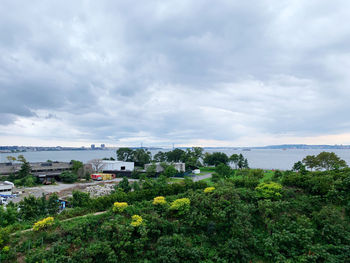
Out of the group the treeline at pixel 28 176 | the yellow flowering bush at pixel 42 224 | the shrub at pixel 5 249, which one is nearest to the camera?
the shrub at pixel 5 249

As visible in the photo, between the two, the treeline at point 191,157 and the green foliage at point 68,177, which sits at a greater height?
the treeline at point 191,157

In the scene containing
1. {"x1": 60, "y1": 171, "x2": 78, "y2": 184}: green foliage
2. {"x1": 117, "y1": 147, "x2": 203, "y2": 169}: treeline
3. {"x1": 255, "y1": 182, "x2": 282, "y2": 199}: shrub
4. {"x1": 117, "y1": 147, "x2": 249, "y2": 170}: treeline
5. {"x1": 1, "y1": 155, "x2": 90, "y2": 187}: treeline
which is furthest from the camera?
{"x1": 117, "y1": 147, "x2": 203, "y2": 169}: treeline

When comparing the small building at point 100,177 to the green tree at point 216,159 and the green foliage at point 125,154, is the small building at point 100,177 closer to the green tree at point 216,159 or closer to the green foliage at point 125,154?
the green foliage at point 125,154

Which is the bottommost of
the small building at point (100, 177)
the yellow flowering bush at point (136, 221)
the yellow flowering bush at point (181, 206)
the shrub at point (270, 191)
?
the small building at point (100, 177)

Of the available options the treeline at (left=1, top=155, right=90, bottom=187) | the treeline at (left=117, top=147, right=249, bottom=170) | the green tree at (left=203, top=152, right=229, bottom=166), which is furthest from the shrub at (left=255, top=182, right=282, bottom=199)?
the green tree at (left=203, top=152, right=229, bottom=166)

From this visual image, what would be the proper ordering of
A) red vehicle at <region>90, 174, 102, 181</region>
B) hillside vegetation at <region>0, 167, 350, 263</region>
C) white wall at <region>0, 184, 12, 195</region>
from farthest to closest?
red vehicle at <region>90, 174, 102, 181</region>
white wall at <region>0, 184, 12, 195</region>
hillside vegetation at <region>0, 167, 350, 263</region>

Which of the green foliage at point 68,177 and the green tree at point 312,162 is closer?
the green tree at point 312,162

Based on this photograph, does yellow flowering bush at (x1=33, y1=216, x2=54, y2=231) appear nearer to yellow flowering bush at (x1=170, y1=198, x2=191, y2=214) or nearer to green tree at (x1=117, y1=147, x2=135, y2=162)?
yellow flowering bush at (x1=170, y1=198, x2=191, y2=214)

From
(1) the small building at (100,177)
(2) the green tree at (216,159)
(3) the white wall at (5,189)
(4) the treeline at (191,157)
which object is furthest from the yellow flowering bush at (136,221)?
(2) the green tree at (216,159)

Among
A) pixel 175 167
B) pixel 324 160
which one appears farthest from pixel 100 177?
pixel 324 160

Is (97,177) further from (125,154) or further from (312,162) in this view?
(312,162)

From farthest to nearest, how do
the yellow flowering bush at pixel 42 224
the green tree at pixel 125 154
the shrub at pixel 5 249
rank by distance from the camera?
the green tree at pixel 125 154, the yellow flowering bush at pixel 42 224, the shrub at pixel 5 249

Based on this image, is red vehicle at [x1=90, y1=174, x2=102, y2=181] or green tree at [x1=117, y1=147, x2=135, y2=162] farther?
green tree at [x1=117, y1=147, x2=135, y2=162]

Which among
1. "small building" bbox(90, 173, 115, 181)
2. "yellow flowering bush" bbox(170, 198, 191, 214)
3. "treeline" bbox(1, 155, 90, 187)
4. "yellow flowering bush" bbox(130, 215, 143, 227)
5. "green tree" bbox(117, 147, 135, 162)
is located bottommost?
"small building" bbox(90, 173, 115, 181)
